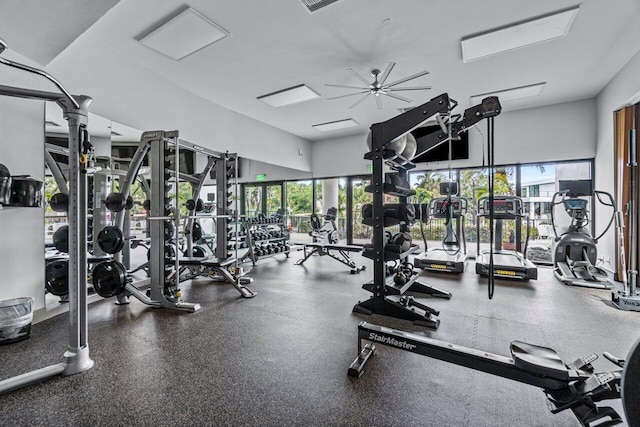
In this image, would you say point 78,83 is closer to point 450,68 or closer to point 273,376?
point 273,376

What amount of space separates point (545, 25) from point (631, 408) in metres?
3.84

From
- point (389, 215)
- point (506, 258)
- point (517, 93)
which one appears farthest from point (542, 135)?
point (389, 215)

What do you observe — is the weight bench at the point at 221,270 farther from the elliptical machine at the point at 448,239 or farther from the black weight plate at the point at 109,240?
the elliptical machine at the point at 448,239

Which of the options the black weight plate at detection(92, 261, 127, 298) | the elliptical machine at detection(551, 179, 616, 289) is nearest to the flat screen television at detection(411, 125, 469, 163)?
the elliptical machine at detection(551, 179, 616, 289)

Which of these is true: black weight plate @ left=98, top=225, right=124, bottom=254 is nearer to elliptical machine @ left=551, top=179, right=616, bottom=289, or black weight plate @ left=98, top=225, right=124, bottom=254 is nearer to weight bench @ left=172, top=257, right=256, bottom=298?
weight bench @ left=172, top=257, right=256, bottom=298

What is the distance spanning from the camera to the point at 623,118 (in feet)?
14.3

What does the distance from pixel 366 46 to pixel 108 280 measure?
4103 millimetres

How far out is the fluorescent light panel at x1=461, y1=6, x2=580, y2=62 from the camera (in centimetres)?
316

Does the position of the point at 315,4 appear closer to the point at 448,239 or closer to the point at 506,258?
the point at 448,239

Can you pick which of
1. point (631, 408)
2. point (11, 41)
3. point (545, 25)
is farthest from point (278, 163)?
point (631, 408)

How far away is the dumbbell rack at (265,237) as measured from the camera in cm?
608

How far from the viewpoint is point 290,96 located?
5.36m

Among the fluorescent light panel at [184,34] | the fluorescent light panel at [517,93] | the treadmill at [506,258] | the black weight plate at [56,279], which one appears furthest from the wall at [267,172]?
the treadmill at [506,258]

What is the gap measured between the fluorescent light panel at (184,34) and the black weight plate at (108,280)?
2.70 meters
